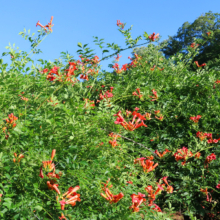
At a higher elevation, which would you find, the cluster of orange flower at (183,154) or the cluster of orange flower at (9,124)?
the cluster of orange flower at (9,124)

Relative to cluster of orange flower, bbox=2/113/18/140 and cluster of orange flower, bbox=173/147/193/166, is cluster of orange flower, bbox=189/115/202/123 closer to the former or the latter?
cluster of orange flower, bbox=173/147/193/166

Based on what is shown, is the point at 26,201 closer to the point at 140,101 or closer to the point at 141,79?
the point at 140,101

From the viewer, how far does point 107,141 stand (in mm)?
2717

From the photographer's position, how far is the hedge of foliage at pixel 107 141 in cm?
195

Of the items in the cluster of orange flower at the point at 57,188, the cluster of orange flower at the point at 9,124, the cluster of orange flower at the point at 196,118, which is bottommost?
the cluster of orange flower at the point at 57,188

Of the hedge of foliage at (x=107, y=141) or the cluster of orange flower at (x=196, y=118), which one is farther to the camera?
the cluster of orange flower at (x=196, y=118)

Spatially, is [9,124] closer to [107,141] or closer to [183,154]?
[107,141]

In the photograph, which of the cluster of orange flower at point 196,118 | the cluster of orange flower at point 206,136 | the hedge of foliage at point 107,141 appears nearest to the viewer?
the hedge of foliage at point 107,141

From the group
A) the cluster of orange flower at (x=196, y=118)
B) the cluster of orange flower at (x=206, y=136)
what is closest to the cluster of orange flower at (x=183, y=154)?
the cluster of orange flower at (x=206, y=136)

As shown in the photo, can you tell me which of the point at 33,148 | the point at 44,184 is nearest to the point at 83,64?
the point at 33,148

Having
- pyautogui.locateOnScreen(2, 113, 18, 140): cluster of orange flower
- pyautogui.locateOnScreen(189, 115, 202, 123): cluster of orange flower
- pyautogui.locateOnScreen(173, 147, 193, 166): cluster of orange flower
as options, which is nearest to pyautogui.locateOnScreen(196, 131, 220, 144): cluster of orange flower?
pyautogui.locateOnScreen(189, 115, 202, 123): cluster of orange flower

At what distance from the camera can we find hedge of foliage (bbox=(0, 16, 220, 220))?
1954 mm

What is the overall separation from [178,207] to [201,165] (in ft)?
2.02

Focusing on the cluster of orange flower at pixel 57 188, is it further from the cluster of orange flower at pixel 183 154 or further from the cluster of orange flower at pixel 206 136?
the cluster of orange flower at pixel 206 136
